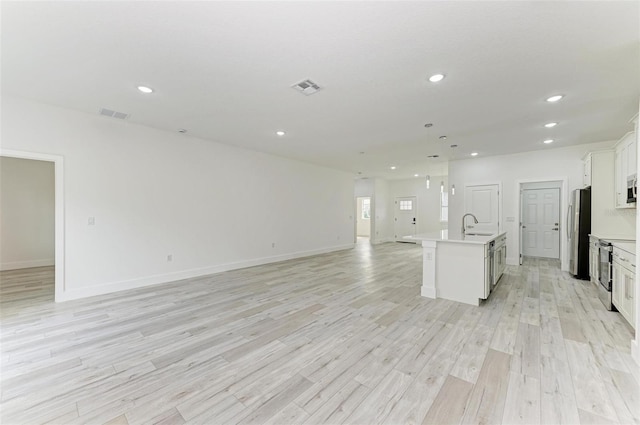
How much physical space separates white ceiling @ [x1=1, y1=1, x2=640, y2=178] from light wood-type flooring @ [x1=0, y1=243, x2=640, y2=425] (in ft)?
9.18

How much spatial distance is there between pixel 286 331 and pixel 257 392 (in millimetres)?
979

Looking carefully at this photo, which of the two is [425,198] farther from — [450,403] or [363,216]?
[450,403]

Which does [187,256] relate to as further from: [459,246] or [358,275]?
[459,246]

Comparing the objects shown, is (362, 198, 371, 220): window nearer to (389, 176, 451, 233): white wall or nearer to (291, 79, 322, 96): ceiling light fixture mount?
(389, 176, 451, 233): white wall

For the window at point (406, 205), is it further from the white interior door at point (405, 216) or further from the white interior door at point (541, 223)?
the white interior door at point (541, 223)

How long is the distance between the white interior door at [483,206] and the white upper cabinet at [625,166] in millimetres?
2301

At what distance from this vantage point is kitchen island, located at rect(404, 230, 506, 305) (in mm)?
3725

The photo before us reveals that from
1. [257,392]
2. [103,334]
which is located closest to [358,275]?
[257,392]

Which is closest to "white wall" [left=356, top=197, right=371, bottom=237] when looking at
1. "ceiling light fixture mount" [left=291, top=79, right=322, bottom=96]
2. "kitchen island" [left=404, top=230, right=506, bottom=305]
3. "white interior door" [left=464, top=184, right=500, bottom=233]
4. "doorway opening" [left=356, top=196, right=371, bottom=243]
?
"doorway opening" [left=356, top=196, right=371, bottom=243]

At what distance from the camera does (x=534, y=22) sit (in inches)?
79.6

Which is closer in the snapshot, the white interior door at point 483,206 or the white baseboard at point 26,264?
the white baseboard at point 26,264

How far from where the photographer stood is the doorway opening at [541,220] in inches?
285

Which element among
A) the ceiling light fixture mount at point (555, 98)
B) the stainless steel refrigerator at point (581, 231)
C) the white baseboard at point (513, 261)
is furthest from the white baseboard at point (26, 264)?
the stainless steel refrigerator at point (581, 231)

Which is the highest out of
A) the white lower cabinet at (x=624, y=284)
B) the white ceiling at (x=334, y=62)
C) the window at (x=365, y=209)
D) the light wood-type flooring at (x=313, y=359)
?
the white ceiling at (x=334, y=62)
